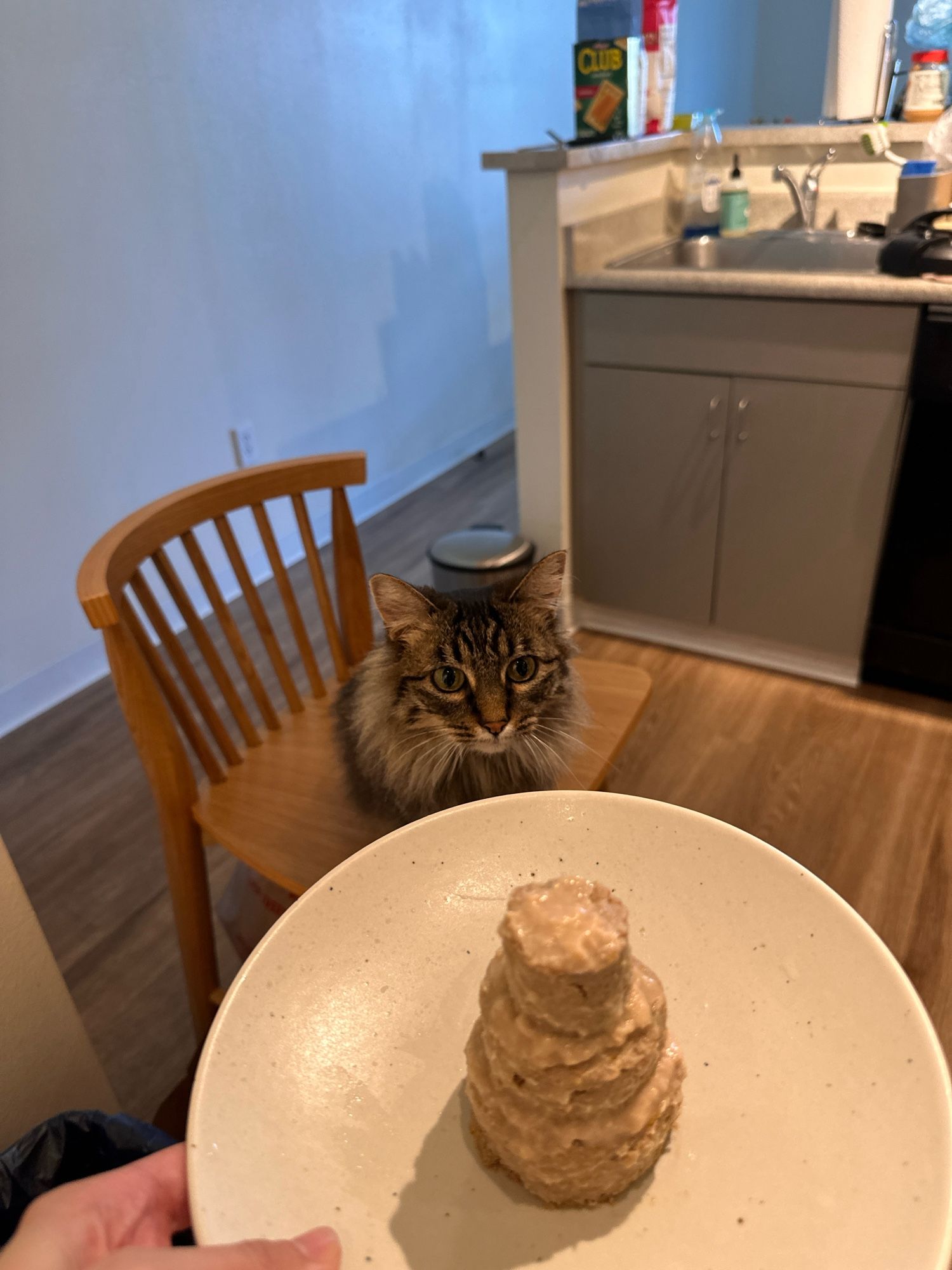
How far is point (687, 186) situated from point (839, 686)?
1.63 m

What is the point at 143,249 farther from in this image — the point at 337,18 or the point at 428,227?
the point at 428,227

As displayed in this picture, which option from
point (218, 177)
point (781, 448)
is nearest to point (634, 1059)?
point (781, 448)

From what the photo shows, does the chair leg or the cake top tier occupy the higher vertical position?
the cake top tier

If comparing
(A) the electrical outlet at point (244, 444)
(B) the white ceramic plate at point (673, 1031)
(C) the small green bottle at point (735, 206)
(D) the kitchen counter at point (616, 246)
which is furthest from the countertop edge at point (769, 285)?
(B) the white ceramic plate at point (673, 1031)

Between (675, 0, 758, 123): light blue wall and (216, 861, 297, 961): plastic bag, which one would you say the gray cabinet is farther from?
(675, 0, 758, 123): light blue wall

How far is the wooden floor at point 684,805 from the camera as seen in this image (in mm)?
1615

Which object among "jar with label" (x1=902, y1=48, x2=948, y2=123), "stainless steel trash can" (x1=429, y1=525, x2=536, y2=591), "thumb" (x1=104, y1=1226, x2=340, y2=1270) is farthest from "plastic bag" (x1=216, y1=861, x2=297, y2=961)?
"jar with label" (x1=902, y1=48, x2=948, y2=123)

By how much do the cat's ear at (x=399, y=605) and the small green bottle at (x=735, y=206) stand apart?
2.16 meters

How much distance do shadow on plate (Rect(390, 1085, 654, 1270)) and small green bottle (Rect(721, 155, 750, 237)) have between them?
264cm

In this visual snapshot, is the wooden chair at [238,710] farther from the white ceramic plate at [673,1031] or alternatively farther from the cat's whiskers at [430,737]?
the white ceramic plate at [673,1031]

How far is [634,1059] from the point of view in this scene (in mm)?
545

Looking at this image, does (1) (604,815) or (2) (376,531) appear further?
(2) (376,531)

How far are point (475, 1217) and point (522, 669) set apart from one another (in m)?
0.53

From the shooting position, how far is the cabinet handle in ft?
7.04
